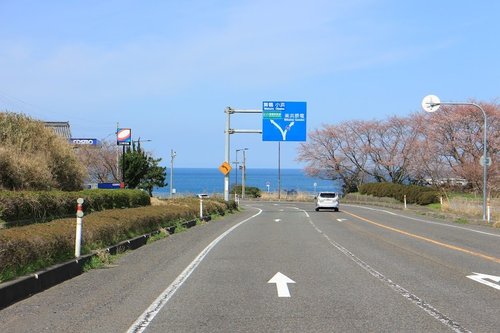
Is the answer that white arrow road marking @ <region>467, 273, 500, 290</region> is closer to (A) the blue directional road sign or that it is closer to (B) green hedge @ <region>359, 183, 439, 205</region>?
Answer: (A) the blue directional road sign

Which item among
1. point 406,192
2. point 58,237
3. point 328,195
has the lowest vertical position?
point 58,237

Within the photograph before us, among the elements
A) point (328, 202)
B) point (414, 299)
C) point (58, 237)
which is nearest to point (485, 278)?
point (414, 299)

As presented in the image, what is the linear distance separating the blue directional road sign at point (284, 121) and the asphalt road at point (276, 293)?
75.3 feet

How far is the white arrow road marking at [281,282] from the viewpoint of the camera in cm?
853

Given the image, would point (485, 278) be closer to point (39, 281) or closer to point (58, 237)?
point (39, 281)

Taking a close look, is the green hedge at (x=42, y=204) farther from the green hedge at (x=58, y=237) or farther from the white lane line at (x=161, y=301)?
the white lane line at (x=161, y=301)

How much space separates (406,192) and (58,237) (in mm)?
45952

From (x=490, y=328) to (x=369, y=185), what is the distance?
189ft

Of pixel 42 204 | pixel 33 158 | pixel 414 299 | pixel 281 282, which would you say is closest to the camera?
pixel 414 299

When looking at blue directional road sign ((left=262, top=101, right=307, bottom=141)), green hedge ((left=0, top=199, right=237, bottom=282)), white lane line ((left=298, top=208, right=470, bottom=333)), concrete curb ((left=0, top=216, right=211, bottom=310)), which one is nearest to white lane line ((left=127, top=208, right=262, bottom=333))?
concrete curb ((left=0, top=216, right=211, bottom=310))

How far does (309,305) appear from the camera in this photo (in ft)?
25.1

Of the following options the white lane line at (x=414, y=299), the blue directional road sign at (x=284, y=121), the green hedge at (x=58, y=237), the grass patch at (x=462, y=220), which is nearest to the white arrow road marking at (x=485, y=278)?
the white lane line at (x=414, y=299)

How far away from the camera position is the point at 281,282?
9.52 metres

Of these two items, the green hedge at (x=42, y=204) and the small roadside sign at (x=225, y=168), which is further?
the small roadside sign at (x=225, y=168)
